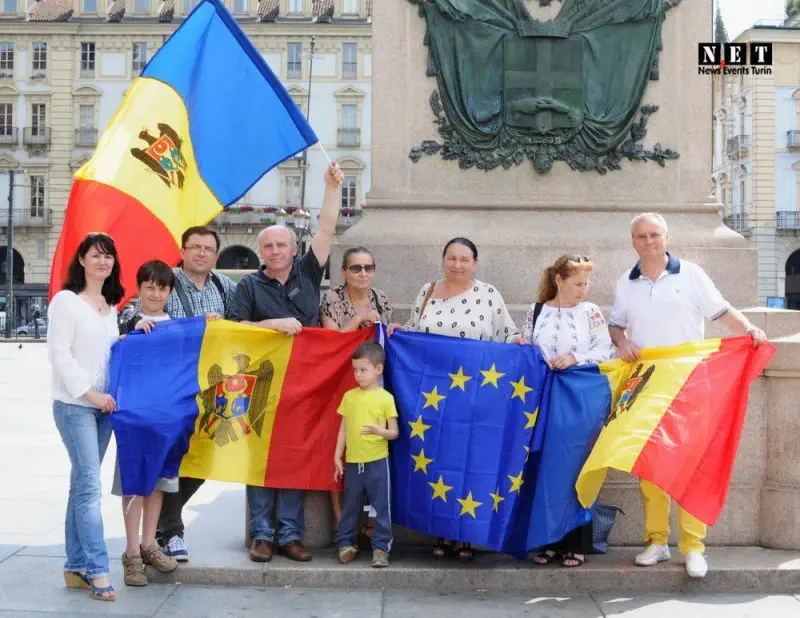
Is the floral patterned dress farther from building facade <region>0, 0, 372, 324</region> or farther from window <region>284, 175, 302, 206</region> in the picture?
window <region>284, 175, 302, 206</region>

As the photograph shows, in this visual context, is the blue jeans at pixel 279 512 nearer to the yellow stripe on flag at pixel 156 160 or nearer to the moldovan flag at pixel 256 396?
the moldovan flag at pixel 256 396

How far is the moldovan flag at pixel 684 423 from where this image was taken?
559cm

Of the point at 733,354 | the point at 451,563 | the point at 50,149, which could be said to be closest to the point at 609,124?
the point at 733,354

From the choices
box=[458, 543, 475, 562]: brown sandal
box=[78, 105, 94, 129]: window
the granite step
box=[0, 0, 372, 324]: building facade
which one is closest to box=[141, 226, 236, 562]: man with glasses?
the granite step

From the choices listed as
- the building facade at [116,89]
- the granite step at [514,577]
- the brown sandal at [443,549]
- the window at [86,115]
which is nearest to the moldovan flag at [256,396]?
the granite step at [514,577]

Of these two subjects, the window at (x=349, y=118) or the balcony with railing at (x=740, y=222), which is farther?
the window at (x=349, y=118)

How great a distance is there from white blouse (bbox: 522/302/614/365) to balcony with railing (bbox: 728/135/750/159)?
5791cm

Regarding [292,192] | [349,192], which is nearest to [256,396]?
[349,192]

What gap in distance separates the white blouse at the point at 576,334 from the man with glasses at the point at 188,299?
192cm

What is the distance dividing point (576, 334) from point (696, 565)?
56.7 inches

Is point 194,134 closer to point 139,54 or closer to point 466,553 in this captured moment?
A: point 466,553

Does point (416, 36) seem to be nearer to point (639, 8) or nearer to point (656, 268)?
point (639, 8)

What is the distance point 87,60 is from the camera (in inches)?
2437

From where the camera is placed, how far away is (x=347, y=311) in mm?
6270
